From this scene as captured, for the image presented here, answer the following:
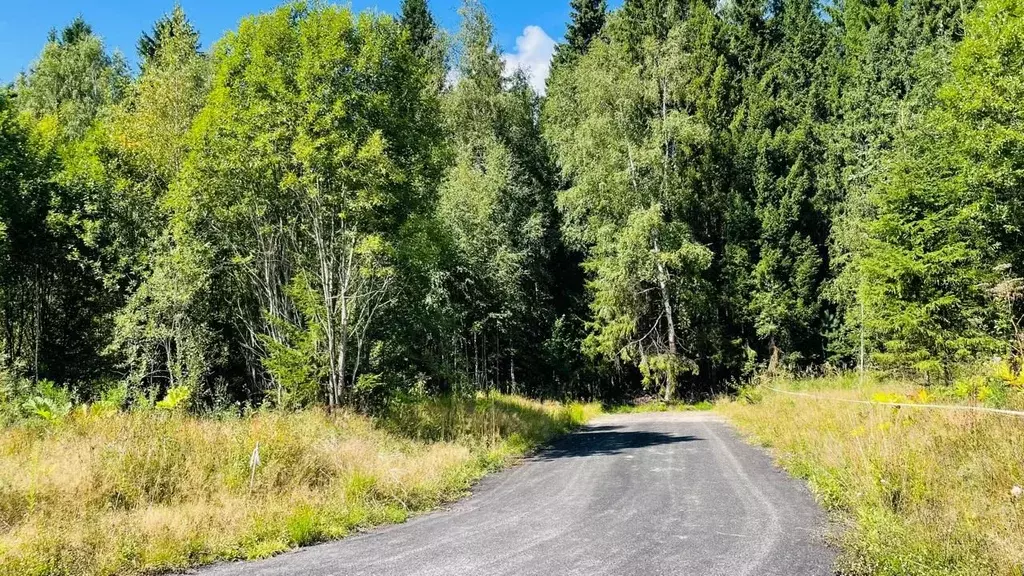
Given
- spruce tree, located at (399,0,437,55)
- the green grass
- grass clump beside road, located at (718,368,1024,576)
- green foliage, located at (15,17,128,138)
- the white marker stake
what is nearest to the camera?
grass clump beside road, located at (718,368,1024,576)

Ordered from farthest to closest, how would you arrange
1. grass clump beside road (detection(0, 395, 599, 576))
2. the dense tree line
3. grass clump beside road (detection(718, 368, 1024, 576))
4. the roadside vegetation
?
the dense tree line < the roadside vegetation < grass clump beside road (detection(0, 395, 599, 576)) < grass clump beside road (detection(718, 368, 1024, 576))

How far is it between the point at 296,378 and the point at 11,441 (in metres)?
5.18

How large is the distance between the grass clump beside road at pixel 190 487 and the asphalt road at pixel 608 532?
540 millimetres

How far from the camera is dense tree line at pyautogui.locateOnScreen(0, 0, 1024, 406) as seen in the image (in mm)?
13117

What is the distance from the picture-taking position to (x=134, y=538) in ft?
18.0

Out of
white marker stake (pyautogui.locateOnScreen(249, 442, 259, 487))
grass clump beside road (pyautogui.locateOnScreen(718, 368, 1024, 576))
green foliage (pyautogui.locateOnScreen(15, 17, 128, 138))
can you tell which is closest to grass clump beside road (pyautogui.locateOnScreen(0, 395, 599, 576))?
white marker stake (pyautogui.locateOnScreen(249, 442, 259, 487))

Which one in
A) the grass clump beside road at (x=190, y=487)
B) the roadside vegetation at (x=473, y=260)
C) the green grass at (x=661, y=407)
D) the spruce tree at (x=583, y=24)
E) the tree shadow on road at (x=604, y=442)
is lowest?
the green grass at (x=661, y=407)

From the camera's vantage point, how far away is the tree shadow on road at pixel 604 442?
12508mm

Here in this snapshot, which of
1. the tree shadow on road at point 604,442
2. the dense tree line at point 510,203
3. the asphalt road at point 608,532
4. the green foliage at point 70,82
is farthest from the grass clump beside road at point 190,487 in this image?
the green foliage at point 70,82

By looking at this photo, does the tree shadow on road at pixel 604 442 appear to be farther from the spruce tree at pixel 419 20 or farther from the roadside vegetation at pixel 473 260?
the spruce tree at pixel 419 20

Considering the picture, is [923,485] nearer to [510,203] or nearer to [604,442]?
[604,442]

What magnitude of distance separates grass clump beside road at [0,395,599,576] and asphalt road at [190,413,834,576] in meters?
0.54

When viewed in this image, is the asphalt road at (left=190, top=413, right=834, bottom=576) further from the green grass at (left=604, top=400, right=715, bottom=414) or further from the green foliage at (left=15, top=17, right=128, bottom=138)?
the green foliage at (left=15, top=17, right=128, bottom=138)

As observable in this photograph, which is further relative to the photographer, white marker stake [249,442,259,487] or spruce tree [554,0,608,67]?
spruce tree [554,0,608,67]
